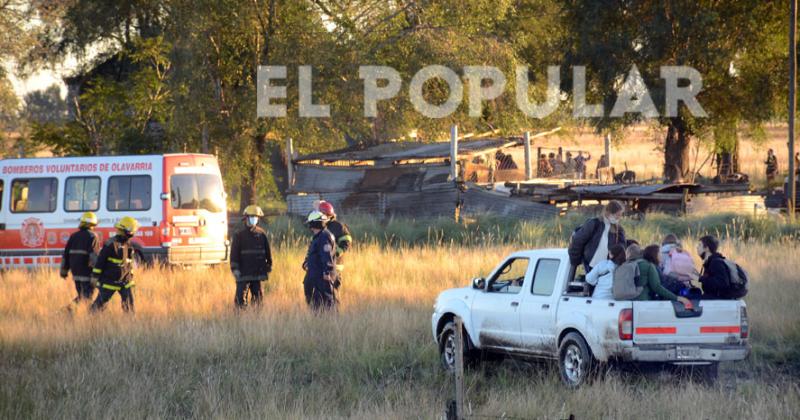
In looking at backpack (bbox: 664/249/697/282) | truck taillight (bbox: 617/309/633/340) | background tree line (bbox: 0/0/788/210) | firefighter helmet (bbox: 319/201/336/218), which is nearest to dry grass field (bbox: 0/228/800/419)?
truck taillight (bbox: 617/309/633/340)

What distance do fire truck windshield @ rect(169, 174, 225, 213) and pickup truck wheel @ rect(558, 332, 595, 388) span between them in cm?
1206

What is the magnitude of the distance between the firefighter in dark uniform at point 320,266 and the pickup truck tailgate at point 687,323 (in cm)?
549

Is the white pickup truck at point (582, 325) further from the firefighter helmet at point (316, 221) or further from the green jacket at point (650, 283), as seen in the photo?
the firefighter helmet at point (316, 221)

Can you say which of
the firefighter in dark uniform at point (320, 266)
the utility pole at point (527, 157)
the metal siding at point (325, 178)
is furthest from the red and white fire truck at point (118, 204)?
the utility pole at point (527, 157)

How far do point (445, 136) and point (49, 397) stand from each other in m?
28.3

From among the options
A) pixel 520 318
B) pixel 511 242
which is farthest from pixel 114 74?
pixel 520 318

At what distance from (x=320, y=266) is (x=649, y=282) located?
17.9 feet

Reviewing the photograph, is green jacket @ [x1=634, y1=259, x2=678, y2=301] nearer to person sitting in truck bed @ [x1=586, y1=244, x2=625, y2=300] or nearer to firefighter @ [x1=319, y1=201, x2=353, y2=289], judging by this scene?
person sitting in truck bed @ [x1=586, y1=244, x2=625, y2=300]

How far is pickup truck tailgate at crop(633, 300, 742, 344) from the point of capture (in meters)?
11.0

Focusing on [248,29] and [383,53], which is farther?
Answer: [383,53]

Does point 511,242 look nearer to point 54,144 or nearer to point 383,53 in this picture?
point 383,53

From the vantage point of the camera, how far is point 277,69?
1325 inches

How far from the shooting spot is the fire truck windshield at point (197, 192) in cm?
2213

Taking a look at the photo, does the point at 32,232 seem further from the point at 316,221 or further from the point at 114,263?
the point at 316,221
